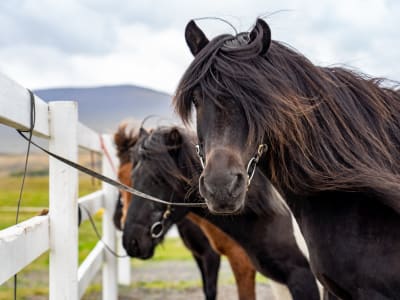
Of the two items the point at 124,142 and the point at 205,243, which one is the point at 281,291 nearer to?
the point at 205,243

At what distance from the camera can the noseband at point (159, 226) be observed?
4.52m

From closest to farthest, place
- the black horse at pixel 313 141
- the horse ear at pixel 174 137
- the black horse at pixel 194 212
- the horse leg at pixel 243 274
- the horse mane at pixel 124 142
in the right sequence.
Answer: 1. the black horse at pixel 313 141
2. the black horse at pixel 194 212
3. the horse ear at pixel 174 137
4. the horse leg at pixel 243 274
5. the horse mane at pixel 124 142

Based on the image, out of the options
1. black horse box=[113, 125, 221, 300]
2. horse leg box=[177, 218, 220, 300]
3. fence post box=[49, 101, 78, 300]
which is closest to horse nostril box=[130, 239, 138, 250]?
black horse box=[113, 125, 221, 300]

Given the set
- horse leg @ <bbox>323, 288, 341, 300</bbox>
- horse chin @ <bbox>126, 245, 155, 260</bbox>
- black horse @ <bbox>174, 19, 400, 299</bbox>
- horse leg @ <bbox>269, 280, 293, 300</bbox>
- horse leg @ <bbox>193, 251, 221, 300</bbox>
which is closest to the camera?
black horse @ <bbox>174, 19, 400, 299</bbox>

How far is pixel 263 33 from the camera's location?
2498mm

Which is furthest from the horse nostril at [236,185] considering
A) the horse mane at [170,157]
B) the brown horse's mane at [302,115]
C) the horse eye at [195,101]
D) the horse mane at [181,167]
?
the horse mane at [170,157]

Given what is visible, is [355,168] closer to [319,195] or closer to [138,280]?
[319,195]

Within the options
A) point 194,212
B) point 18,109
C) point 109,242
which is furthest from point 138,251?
point 18,109

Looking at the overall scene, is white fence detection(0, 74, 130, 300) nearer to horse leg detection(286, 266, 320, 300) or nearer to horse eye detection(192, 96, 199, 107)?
horse eye detection(192, 96, 199, 107)

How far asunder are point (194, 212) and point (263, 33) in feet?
7.47

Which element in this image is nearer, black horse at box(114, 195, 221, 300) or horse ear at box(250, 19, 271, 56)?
horse ear at box(250, 19, 271, 56)

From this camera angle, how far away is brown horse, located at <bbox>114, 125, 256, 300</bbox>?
195 inches

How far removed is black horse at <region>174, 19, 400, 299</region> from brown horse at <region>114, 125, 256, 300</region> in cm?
215

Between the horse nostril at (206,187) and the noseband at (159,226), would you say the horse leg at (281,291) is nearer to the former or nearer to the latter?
the noseband at (159,226)
